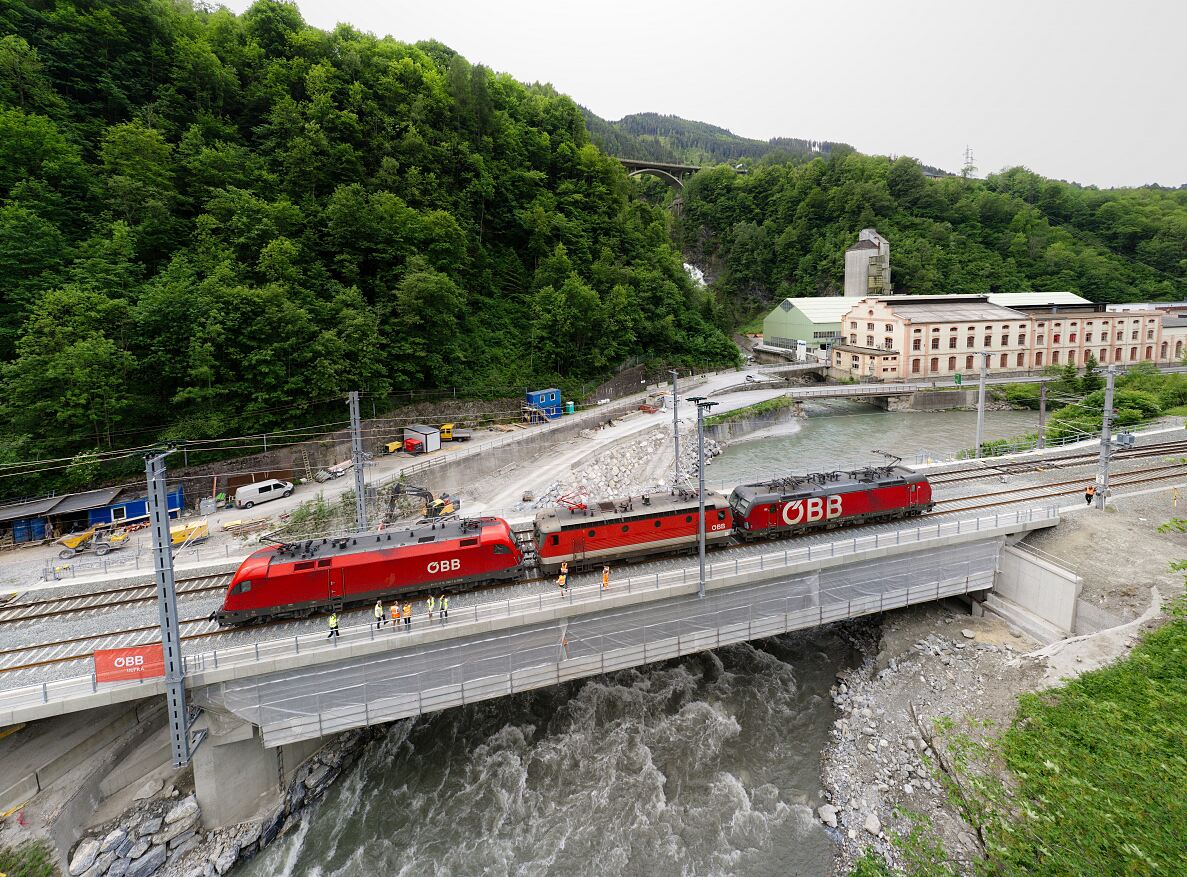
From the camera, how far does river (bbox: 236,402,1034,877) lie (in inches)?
510

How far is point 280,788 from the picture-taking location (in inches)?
562

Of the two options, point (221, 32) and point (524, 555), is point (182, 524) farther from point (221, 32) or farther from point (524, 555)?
point (221, 32)

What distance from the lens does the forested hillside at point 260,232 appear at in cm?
2562

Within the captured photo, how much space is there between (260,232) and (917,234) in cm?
9339

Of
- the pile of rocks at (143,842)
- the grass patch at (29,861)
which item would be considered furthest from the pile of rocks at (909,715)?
the grass patch at (29,861)

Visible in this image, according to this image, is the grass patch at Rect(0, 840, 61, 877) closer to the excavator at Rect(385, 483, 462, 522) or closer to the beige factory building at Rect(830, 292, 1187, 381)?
the excavator at Rect(385, 483, 462, 522)

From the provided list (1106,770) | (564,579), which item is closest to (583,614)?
(564,579)

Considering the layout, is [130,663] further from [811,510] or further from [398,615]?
[811,510]

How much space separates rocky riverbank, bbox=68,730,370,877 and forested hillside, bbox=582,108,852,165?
392 ft

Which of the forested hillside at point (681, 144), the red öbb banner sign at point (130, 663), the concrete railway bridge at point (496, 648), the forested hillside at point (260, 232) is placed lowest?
the concrete railway bridge at point (496, 648)

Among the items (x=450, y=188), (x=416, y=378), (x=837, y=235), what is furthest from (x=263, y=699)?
(x=837, y=235)

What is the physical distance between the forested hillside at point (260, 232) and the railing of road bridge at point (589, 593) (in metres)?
16.8

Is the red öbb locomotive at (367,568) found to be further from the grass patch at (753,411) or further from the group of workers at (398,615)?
the grass patch at (753,411)

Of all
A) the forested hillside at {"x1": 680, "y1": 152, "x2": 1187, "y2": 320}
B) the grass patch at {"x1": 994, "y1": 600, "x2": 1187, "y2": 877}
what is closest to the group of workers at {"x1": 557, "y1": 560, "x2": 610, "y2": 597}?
the grass patch at {"x1": 994, "y1": 600, "x2": 1187, "y2": 877}
